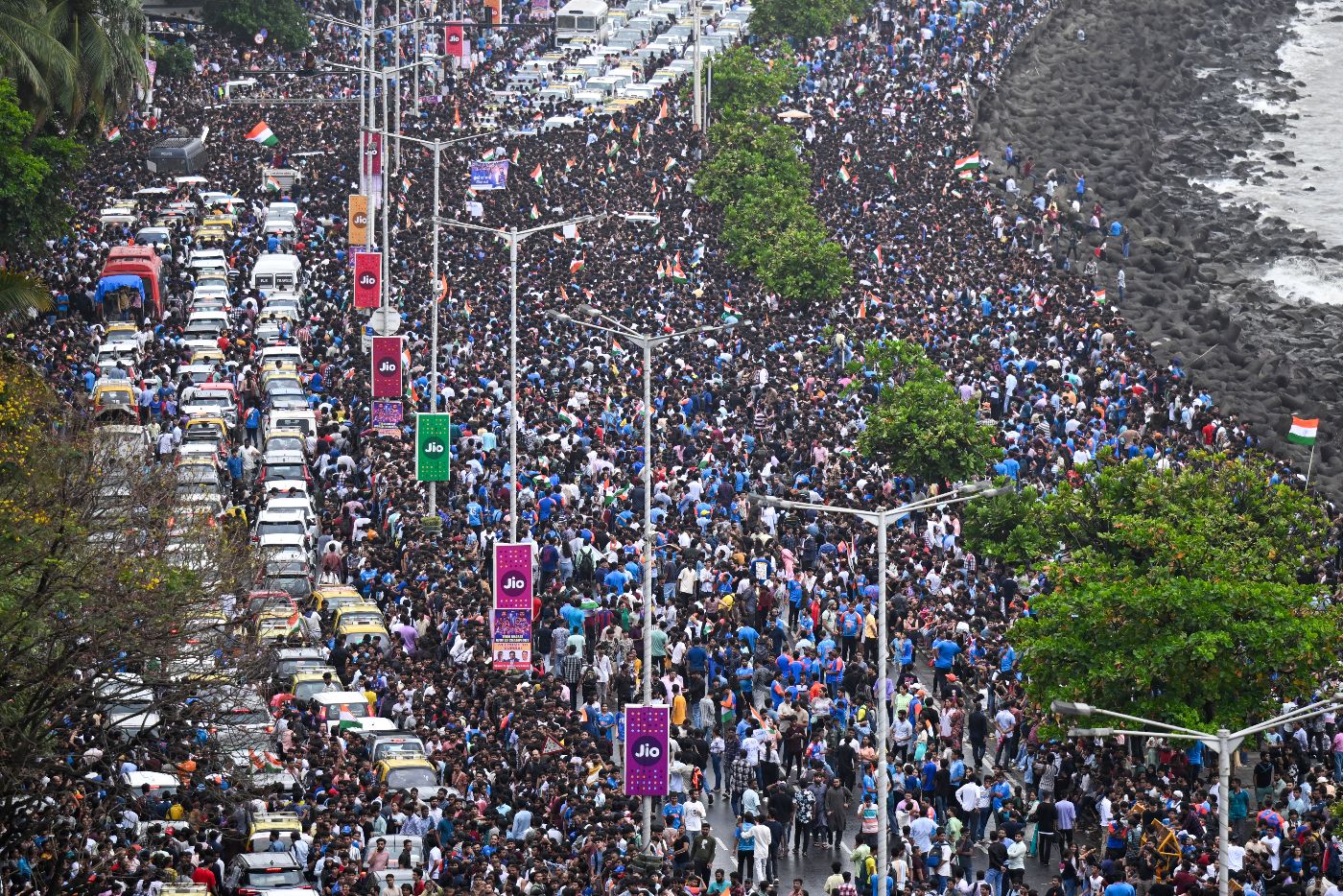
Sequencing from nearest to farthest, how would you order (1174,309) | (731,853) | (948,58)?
(731,853) < (1174,309) < (948,58)

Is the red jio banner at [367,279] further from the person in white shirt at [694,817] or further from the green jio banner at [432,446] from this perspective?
the person in white shirt at [694,817]

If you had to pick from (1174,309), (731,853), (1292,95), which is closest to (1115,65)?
(1292,95)

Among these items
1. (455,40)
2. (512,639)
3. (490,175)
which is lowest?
(512,639)

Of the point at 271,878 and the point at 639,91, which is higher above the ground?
the point at 639,91

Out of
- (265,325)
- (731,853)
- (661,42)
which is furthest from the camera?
(661,42)

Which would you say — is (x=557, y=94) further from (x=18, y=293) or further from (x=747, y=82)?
(x=18, y=293)

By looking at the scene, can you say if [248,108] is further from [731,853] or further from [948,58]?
[731,853]

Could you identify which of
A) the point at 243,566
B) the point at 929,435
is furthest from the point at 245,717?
the point at 929,435
